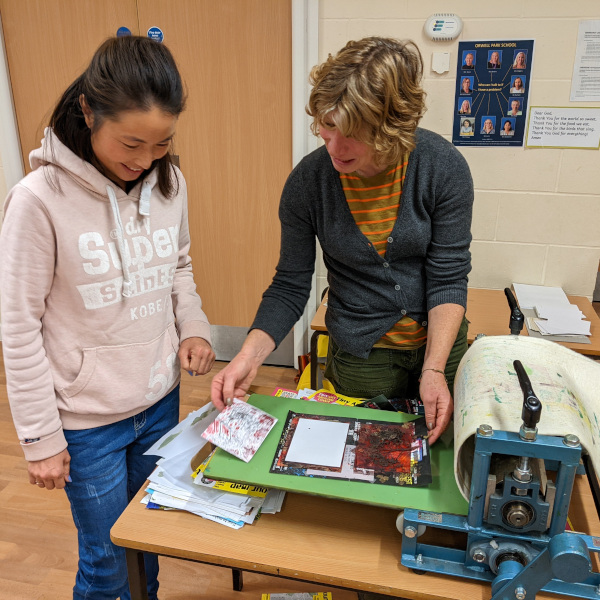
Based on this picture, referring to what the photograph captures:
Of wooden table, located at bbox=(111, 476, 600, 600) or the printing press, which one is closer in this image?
the printing press

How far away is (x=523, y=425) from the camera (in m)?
0.82

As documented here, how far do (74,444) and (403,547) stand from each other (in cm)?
71

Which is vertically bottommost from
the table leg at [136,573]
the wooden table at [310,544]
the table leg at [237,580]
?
the table leg at [237,580]

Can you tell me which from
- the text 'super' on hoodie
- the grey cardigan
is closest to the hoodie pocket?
the text 'super' on hoodie

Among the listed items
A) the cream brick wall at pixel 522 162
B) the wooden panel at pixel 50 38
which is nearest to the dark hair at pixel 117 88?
the cream brick wall at pixel 522 162

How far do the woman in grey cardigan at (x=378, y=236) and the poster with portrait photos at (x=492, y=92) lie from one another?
1313 mm

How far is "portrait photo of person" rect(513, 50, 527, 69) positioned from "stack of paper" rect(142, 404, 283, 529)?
2.09 m

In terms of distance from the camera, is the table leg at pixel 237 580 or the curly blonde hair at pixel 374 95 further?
the table leg at pixel 237 580

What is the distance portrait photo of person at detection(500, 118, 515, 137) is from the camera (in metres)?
2.45

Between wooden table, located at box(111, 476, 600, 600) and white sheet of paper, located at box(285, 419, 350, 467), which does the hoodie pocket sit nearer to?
wooden table, located at box(111, 476, 600, 600)

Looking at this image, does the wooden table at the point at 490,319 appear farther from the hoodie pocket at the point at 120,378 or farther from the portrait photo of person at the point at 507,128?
the hoodie pocket at the point at 120,378

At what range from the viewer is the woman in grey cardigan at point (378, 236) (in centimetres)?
112

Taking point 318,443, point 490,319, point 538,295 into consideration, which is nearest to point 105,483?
point 318,443

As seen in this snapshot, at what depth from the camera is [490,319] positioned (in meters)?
2.29
